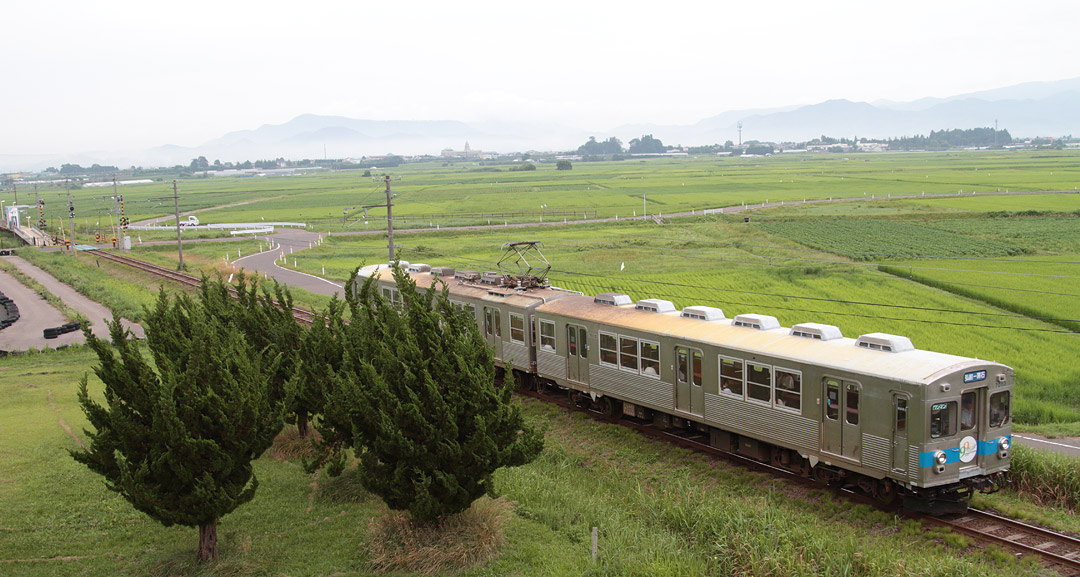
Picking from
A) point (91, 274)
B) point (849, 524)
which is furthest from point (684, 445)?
point (91, 274)

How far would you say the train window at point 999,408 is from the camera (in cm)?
1409

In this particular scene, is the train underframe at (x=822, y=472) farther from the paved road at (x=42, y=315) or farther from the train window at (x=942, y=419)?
the paved road at (x=42, y=315)

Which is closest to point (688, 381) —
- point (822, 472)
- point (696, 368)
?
point (696, 368)

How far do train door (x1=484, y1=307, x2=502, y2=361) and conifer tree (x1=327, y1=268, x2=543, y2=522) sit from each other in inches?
455

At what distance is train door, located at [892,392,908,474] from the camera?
44.4ft

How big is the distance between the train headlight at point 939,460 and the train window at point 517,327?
1218cm

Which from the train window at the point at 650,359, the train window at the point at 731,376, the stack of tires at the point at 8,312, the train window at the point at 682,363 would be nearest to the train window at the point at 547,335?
the train window at the point at 650,359

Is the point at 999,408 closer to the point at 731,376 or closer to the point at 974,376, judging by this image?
the point at 974,376

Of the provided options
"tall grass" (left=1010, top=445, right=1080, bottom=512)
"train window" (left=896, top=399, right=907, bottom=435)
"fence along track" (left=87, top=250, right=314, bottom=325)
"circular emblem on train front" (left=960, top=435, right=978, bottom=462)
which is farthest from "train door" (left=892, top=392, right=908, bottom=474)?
"fence along track" (left=87, top=250, right=314, bottom=325)

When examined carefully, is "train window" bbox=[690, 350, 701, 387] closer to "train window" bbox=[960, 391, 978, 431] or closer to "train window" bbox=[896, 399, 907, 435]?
"train window" bbox=[896, 399, 907, 435]

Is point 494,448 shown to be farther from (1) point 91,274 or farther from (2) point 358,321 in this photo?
(1) point 91,274

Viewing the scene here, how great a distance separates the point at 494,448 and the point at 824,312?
901 inches

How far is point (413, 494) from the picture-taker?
485 inches

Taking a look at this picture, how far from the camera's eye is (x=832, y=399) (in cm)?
1481
